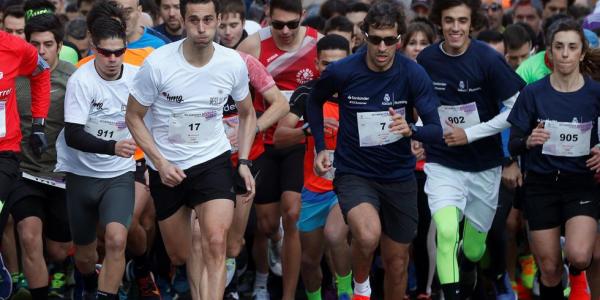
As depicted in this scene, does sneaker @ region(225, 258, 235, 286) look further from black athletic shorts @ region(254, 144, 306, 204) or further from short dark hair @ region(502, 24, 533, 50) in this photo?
short dark hair @ region(502, 24, 533, 50)

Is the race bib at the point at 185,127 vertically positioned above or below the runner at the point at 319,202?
above

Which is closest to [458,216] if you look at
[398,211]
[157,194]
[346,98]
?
[398,211]

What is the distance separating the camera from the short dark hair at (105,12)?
10.5 metres

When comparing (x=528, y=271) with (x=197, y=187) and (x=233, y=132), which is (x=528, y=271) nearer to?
(x=233, y=132)

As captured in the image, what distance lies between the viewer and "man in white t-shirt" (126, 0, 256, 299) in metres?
9.21

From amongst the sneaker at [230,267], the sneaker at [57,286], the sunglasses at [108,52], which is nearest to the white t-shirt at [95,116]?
the sunglasses at [108,52]

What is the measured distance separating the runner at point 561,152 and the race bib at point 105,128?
2.76m

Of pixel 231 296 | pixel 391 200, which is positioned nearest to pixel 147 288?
pixel 231 296

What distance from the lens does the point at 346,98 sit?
384 inches

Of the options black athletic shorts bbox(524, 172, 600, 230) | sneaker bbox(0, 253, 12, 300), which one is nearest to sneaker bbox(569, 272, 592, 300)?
black athletic shorts bbox(524, 172, 600, 230)

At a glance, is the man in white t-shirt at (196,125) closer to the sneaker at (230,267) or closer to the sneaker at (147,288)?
the sneaker at (230,267)

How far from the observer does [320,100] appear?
→ 32.7ft

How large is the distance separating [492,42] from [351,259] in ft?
9.68

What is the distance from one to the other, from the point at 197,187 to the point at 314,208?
5.10 feet
